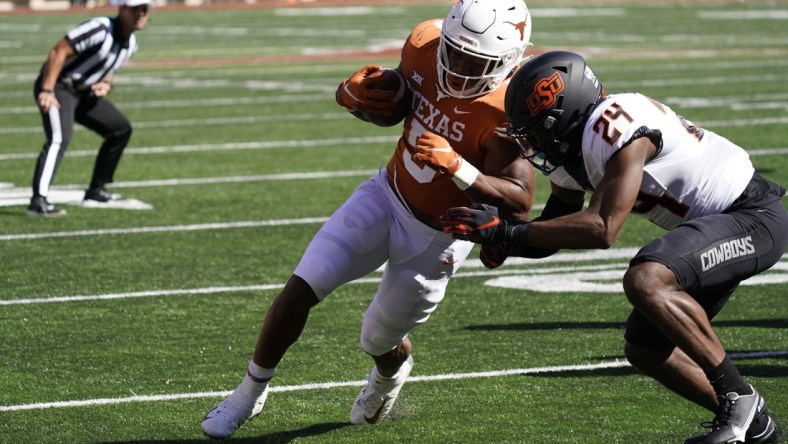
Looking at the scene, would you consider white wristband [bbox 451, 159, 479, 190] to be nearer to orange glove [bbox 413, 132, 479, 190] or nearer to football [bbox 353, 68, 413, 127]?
orange glove [bbox 413, 132, 479, 190]

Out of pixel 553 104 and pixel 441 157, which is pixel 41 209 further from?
pixel 553 104


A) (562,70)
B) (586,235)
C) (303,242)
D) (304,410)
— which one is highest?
(562,70)

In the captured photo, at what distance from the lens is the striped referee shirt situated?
10.5 meters

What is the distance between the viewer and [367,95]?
5.25 m

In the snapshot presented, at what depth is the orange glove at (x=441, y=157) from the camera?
469 centimetres

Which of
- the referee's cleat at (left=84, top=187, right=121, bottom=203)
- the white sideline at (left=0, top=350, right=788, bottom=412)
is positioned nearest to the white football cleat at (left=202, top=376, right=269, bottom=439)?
the white sideline at (left=0, top=350, right=788, bottom=412)

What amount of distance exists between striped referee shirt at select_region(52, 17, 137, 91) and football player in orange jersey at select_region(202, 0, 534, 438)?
5.53 m

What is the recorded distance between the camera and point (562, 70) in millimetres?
Result: 4789

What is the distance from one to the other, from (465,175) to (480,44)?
1.78ft

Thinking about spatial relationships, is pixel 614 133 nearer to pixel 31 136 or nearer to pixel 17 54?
pixel 31 136

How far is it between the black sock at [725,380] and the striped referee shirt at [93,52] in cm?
696

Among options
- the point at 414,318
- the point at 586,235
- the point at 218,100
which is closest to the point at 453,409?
the point at 414,318

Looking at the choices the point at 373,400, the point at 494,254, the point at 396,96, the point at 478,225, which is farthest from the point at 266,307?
the point at 478,225

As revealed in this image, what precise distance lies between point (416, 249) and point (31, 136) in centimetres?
1044
